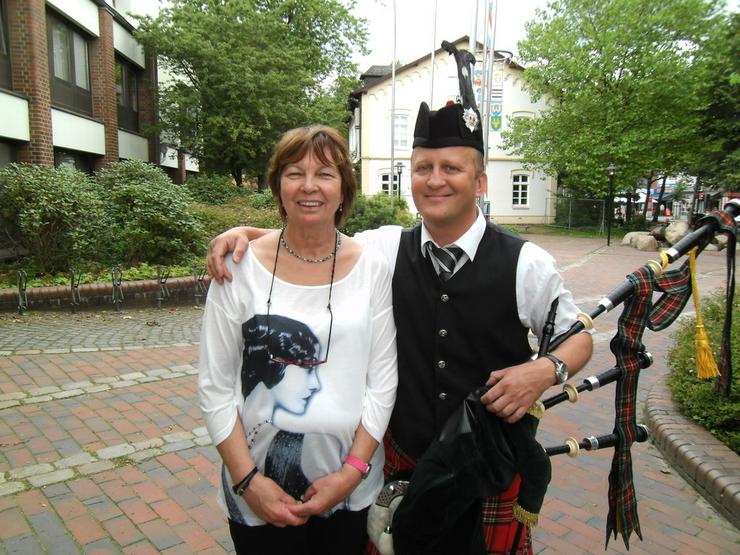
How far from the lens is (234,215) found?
12461mm

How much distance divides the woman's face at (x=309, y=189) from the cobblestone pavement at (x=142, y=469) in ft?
6.30

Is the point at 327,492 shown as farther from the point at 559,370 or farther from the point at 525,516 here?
the point at 559,370

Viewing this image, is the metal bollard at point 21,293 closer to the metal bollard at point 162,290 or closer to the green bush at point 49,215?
the green bush at point 49,215

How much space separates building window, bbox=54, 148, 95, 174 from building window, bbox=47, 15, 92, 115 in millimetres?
1160

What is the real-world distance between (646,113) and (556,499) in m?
23.8

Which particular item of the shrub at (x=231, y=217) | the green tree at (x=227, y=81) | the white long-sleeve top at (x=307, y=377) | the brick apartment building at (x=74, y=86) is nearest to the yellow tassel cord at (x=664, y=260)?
the white long-sleeve top at (x=307, y=377)

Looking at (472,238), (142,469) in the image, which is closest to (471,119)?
(472,238)

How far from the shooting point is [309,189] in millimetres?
1757

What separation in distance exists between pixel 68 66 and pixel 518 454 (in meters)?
16.1

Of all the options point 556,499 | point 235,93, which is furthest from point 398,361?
point 235,93

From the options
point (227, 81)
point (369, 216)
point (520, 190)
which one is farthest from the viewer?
point (520, 190)

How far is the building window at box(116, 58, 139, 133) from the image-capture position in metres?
Result: 18.3

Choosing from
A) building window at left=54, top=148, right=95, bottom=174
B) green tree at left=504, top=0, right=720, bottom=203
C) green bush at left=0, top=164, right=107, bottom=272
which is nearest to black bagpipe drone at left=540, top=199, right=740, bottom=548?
green bush at left=0, top=164, right=107, bottom=272

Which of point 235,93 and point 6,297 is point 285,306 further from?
point 235,93
